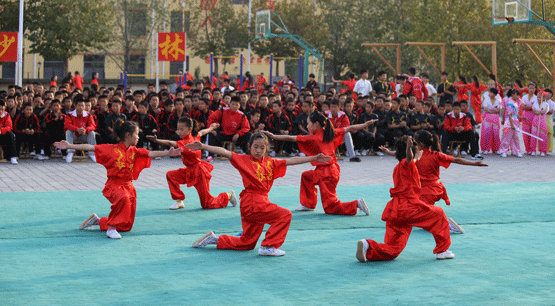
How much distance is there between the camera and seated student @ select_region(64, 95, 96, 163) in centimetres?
1309

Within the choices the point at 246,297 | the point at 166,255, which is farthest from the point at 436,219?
the point at 166,255

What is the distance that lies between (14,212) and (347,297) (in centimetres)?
482

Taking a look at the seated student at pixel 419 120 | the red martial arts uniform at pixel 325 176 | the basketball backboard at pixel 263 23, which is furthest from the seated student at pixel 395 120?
the basketball backboard at pixel 263 23

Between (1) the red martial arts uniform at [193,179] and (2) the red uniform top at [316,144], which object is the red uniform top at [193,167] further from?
(2) the red uniform top at [316,144]

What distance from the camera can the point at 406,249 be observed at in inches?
237

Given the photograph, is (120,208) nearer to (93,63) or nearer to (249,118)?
(249,118)

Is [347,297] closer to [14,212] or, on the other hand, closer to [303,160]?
[303,160]

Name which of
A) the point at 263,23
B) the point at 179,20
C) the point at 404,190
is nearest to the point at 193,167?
the point at 404,190

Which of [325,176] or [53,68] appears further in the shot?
[53,68]

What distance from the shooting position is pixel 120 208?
21.6 ft

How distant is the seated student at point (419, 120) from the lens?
14.9m

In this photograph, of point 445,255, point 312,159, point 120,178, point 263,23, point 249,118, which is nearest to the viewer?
point 445,255

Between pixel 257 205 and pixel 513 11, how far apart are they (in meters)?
15.0

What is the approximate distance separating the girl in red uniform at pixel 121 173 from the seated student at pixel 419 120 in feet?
30.5
